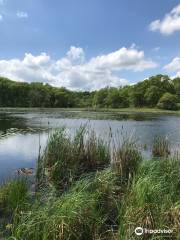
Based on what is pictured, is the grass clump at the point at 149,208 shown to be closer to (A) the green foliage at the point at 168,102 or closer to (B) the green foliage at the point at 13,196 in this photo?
(B) the green foliage at the point at 13,196

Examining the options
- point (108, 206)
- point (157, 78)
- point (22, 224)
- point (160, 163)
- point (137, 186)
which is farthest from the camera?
point (157, 78)

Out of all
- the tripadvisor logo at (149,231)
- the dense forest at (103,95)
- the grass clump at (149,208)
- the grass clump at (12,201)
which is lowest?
the grass clump at (12,201)

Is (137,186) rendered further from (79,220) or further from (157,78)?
(157,78)

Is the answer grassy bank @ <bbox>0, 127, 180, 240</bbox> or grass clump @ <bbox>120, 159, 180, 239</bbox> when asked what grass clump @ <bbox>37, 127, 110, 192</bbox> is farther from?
grass clump @ <bbox>120, 159, 180, 239</bbox>

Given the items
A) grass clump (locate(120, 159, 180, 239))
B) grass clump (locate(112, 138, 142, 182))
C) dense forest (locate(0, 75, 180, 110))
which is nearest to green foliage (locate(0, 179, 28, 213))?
grass clump (locate(120, 159, 180, 239))

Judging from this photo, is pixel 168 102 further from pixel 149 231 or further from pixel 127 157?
pixel 149 231

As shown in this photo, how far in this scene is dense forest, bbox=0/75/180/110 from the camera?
101m

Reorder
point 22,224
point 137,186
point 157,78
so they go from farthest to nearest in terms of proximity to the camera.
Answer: point 157,78 < point 137,186 < point 22,224

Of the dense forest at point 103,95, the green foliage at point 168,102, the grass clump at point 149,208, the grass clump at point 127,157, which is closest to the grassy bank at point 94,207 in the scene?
the grass clump at point 149,208

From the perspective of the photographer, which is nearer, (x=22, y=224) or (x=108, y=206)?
(x=22, y=224)

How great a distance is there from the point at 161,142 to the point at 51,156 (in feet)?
22.8

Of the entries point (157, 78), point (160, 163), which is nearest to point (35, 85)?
point (157, 78)

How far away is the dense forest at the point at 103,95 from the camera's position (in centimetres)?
10131

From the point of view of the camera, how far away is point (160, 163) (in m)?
9.04
